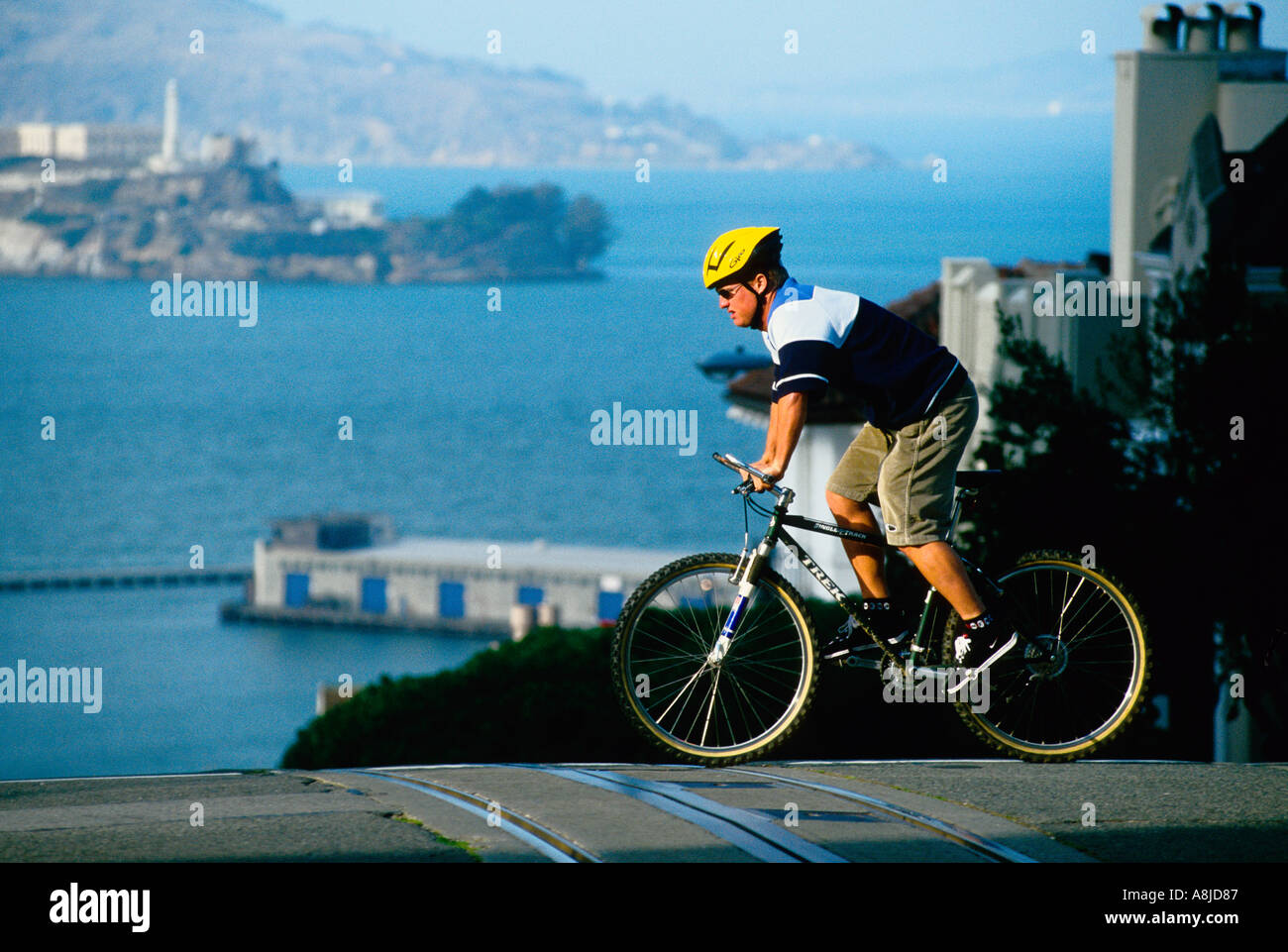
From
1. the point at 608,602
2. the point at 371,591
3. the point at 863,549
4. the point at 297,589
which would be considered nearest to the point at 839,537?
the point at 863,549

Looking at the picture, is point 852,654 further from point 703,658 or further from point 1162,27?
point 1162,27

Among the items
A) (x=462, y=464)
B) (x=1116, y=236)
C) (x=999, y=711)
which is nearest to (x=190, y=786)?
(x=999, y=711)

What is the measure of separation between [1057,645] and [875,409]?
145 cm

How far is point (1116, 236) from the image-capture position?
35.8 m

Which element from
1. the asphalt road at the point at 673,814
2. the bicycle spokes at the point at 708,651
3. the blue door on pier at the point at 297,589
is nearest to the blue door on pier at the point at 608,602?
the blue door on pier at the point at 297,589

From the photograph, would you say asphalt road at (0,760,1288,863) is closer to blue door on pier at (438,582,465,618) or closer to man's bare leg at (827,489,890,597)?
man's bare leg at (827,489,890,597)

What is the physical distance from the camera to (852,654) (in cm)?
807

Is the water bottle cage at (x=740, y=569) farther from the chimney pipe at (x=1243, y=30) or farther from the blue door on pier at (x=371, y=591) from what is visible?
the blue door on pier at (x=371, y=591)

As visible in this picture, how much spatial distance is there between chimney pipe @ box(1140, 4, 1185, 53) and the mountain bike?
29.1m

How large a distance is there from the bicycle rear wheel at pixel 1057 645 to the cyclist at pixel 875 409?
0.22 meters
